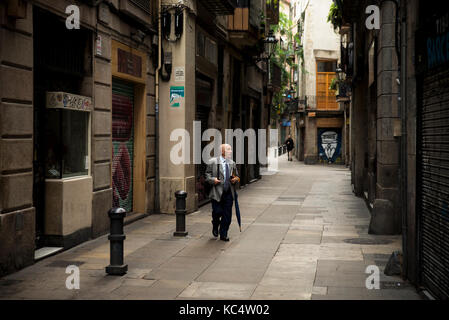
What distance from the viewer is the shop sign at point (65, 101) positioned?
30.1ft

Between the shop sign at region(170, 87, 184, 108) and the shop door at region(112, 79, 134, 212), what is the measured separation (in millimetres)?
1140

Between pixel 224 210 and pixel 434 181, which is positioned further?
pixel 224 210

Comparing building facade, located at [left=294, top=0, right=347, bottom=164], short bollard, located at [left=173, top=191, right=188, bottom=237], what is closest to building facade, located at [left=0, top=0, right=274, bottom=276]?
short bollard, located at [left=173, top=191, right=188, bottom=237]

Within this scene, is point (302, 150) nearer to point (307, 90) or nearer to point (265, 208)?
point (307, 90)

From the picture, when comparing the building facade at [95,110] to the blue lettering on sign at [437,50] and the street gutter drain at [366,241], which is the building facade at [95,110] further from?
the blue lettering on sign at [437,50]

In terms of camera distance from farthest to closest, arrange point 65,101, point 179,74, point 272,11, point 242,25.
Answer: point 272,11
point 242,25
point 179,74
point 65,101

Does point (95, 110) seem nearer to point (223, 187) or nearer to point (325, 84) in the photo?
point (223, 187)

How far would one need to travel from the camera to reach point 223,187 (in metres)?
10.5

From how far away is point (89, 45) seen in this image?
33.7 ft

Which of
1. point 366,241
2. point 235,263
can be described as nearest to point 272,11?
point 366,241

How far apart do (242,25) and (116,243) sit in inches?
502

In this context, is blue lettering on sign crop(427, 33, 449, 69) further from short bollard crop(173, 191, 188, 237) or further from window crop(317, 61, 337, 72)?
window crop(317, 61, 337, 72)

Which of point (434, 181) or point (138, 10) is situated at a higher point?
point (138, 10)
